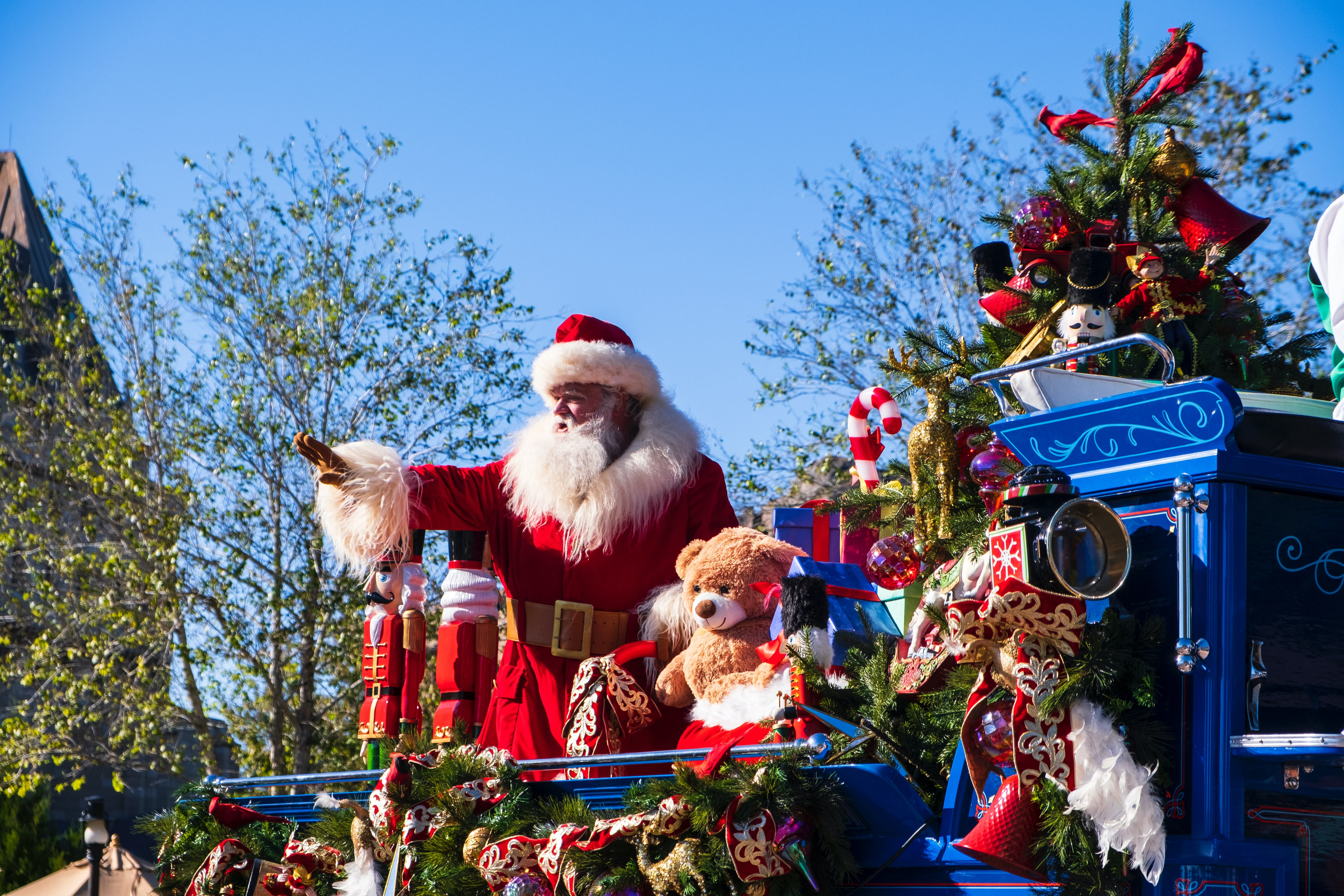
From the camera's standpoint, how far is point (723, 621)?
445 centimetres

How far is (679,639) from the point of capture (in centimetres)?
483

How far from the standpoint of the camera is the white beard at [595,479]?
523 cm

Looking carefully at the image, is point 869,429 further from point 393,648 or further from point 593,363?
point 393,648

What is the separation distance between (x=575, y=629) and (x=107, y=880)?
5516 mm

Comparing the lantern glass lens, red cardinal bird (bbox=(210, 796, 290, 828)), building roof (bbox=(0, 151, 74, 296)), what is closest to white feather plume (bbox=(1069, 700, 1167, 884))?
the lantern glass lens

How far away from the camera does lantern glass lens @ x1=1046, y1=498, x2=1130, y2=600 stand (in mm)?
2834

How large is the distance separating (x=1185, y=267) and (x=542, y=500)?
100 inches

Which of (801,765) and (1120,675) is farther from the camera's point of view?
(801,765)

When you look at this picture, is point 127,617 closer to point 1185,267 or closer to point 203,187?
point 203,187

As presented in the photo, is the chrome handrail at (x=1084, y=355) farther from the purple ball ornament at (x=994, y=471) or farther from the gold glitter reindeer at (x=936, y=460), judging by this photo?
the gold glitter reindeer at (x=936, y=460)

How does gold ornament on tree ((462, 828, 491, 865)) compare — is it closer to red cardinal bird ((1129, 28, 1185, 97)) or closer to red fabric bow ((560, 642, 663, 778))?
red fabric bow ((560, 642, 663, 778))

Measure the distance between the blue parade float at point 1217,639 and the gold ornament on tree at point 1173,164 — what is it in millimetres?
1939

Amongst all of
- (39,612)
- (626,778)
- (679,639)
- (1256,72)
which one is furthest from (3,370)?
(1256,72)

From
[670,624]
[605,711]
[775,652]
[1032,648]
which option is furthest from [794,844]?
[670,624]
